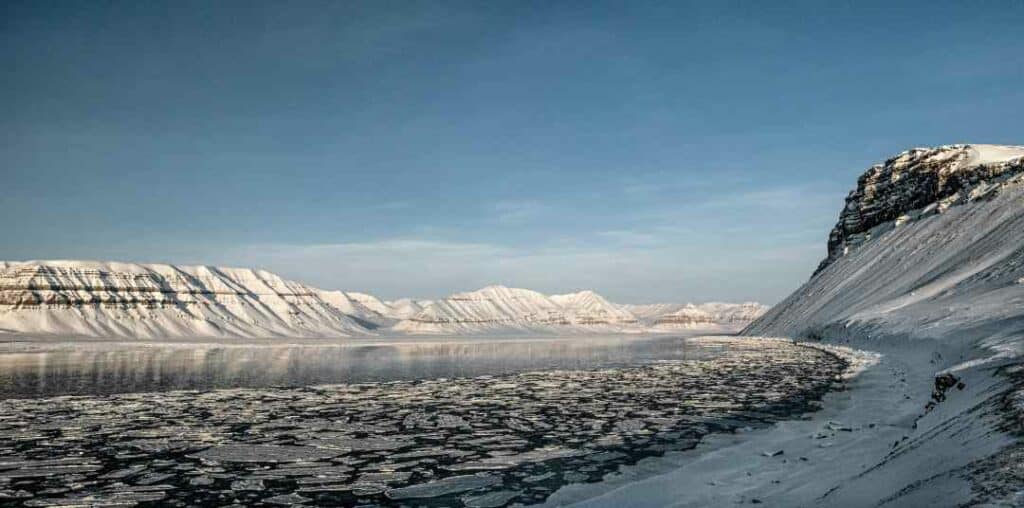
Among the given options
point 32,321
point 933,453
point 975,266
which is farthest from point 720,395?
point 32,321

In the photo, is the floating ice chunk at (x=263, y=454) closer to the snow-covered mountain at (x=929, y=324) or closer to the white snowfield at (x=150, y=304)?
the snow-covered mountain at (x=929, y=324)

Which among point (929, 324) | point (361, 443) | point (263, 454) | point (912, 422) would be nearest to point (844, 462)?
point (912, 422)

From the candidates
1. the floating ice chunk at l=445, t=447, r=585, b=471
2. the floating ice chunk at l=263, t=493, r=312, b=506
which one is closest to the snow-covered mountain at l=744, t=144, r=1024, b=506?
the floating ice chunk at l=445, t=447, r=585, b=471

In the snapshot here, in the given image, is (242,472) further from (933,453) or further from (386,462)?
(933,453)

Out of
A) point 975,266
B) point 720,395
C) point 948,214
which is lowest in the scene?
point 720,395

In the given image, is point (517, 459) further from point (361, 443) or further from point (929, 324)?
point (929, 324)

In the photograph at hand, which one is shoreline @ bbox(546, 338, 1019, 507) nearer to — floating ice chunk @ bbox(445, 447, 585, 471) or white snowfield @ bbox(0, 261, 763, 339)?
floating ice chunk @ bbox(445, 447, 585, 471)
